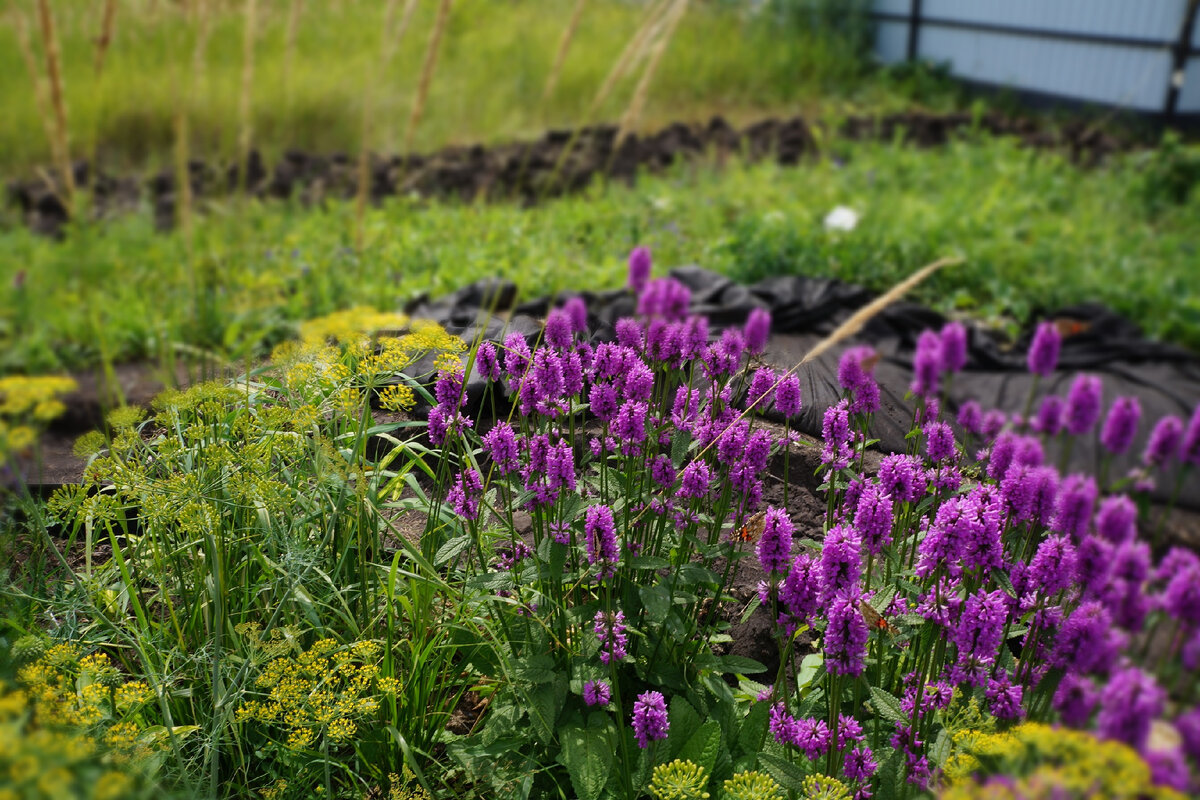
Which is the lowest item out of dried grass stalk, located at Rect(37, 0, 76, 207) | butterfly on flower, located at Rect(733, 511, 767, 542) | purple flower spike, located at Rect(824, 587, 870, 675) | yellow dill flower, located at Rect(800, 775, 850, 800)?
yellow dill flower, located at Rect(800, 775, 850, 800)

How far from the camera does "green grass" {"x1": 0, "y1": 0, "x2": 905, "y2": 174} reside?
26.1ft

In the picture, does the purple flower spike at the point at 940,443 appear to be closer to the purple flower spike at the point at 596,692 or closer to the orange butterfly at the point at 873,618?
the orange butterfly at the point at 873,618

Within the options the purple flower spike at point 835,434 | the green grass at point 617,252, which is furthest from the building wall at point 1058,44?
the purple flower spike at point 835,434

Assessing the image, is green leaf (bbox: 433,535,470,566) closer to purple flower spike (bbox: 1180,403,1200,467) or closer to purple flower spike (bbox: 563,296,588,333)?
purple flower spike (bbox: 563,296,588,333)

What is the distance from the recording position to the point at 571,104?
A: 29.4ft

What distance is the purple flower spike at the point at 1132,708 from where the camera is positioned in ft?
2.74

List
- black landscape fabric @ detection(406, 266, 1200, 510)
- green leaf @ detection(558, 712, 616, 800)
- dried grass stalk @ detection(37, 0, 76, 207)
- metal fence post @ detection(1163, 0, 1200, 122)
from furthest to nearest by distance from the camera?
metal fence post @ detection(1163, 0, 1200, 122) < black landscape fabric @ detection(406, 266, 1200, 510) < dried grass stalk @ detection(37, 0, 76, 207) < green leaf @ detection(558, 712, 616, 800)

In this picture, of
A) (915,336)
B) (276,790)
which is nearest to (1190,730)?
(276,790)

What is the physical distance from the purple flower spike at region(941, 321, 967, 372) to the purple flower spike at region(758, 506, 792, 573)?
404 mm

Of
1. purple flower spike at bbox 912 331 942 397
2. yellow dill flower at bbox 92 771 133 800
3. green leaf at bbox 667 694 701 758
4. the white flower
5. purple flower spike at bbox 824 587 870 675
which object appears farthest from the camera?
the white flower

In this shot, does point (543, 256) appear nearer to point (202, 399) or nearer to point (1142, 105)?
point (202, 399)

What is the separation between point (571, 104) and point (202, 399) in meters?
7.82

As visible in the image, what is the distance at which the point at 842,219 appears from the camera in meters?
5.54

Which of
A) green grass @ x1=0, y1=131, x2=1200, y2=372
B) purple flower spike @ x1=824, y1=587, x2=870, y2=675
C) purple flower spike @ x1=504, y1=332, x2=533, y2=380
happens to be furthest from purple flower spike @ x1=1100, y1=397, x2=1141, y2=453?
green grass @ x1=0, y1=131, x2=1200, y2=372
